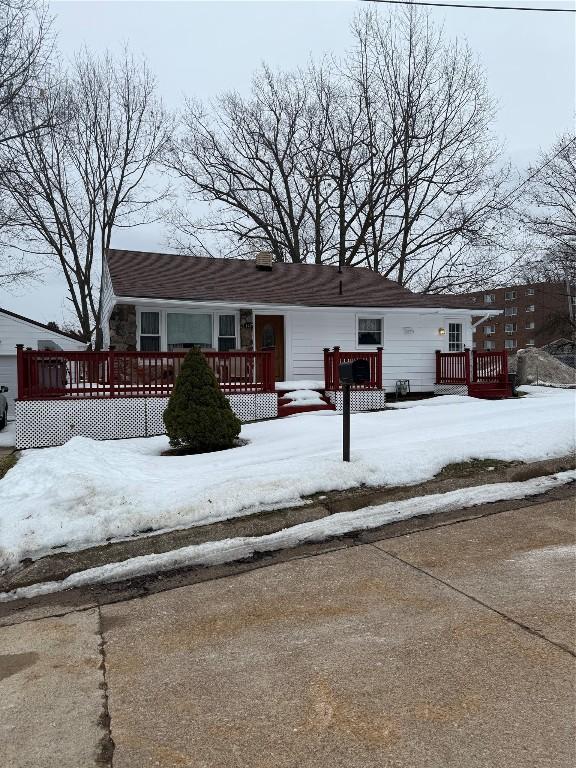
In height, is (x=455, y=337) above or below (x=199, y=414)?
above

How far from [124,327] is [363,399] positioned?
6.07m

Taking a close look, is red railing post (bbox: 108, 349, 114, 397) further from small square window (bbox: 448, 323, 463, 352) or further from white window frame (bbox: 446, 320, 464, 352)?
small square window (bbox: 448, 323, 463, 352)

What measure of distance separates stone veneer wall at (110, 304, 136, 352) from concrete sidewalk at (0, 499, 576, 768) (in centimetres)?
1036

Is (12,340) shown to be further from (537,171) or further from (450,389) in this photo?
(537,171)

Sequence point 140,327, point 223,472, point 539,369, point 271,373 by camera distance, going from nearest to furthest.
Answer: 1. point 223,472
2. point 271,373
3. point 140,327
4. point 539,369

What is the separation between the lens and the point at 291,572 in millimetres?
3773

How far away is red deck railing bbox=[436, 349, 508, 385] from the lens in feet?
48.9

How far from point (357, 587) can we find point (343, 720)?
1.32 metres

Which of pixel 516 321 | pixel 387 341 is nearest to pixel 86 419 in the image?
pixel 387 341

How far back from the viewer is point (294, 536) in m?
4.39

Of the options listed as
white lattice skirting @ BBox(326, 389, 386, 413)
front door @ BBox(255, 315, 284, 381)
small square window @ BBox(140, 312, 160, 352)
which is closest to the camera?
white lattice skirting @ BBox(326, 389, 386, 413)

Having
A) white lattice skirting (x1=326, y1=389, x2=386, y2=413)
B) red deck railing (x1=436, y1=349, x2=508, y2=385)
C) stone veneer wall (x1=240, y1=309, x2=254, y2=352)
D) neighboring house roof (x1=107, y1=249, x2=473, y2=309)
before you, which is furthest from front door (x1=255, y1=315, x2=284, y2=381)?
red deck railing (x1=436, y1=349, x2=508, y2=385)

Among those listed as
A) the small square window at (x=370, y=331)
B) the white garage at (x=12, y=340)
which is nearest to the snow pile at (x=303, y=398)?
the small square window at (x=370, y=331)

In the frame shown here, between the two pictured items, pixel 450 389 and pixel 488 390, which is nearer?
pixel 488 390
